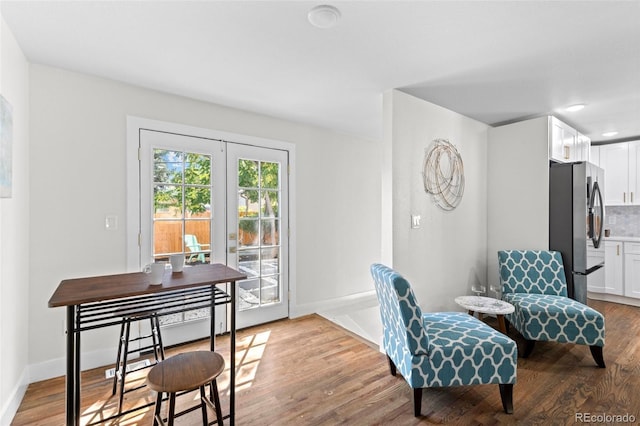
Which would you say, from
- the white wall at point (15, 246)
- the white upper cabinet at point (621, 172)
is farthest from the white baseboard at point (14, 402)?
the white upper cabinet at point (621, 172)

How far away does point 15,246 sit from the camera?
198 cm

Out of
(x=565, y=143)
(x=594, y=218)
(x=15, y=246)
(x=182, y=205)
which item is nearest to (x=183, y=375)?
(x=15, y=246)

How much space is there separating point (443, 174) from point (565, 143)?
167 centimetres

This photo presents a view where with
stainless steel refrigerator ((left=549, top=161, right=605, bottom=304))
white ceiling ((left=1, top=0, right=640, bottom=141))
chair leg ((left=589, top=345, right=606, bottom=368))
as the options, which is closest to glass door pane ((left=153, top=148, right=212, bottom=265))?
white ceiling ((left=1, top=0, right=640, bottom=141))

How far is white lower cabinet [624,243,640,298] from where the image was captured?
4.02 metres

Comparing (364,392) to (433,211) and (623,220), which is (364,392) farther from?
(623,220)

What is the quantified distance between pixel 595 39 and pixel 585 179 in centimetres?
164

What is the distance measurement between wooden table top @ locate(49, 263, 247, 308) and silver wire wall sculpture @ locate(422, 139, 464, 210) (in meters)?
2.09

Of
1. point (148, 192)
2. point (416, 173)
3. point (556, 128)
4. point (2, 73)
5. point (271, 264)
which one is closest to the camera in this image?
point (2, 73)

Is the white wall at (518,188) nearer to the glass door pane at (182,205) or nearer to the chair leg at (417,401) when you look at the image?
the chair leg at (417,401)

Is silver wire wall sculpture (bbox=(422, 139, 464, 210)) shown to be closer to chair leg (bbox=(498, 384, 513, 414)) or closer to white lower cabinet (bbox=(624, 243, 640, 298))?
chair leg (bbox=(498, 384, 513, 414))

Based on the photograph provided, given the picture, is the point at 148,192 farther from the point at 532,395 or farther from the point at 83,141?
the point at 532,395

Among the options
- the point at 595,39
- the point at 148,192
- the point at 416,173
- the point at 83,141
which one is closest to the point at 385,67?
the point at 416,173

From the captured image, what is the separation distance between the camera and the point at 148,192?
2.69 m
